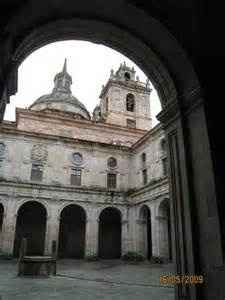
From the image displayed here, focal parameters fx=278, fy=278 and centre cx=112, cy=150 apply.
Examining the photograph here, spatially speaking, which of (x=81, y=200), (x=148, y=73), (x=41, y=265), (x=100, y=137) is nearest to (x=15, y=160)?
(x=81, y=200)

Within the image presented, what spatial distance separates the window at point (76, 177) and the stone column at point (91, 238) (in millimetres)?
3848

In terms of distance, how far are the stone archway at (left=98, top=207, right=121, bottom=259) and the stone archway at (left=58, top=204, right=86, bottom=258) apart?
6.65 feet

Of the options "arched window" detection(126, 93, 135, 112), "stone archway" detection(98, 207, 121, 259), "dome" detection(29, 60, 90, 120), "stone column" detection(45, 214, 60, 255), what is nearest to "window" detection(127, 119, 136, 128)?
"arched window" detection(126, 93, 135, 112)

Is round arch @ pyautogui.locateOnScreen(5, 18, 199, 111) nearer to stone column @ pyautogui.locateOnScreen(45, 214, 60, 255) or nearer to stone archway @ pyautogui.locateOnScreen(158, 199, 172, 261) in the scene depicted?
stone archway @ pyautogui.locateOnScreen(158, 199, 172, 261)

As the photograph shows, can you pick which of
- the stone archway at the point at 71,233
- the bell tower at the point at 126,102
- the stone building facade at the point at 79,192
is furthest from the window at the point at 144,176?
the bell tower at the point at 126,102

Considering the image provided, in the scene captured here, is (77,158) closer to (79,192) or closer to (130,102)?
(79,192)

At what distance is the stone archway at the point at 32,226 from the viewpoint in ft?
94.7

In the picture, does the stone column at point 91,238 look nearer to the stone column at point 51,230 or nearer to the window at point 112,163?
the stone column at point 51,230

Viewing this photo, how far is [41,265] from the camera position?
43.7 feet

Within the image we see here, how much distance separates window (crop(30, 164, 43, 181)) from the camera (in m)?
26.7

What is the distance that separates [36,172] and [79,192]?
4.59m

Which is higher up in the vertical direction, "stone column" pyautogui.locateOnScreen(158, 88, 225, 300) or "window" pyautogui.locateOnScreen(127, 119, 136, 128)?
"window" pyautogui.locateOnScreen(127, 119, 136, 128)

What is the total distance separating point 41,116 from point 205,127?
32047mm

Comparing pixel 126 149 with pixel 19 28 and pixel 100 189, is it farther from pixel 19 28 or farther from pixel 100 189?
pixel 19 28
